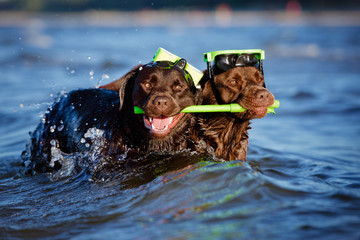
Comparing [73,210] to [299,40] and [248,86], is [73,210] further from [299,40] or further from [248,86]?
[299,40]

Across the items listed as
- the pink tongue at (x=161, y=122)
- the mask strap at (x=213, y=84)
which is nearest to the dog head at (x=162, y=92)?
the pink tongue at (x=161, y=122)

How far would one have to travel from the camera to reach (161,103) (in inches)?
165

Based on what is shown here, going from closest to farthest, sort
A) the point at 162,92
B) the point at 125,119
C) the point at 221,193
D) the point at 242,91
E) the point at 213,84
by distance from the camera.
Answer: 1. the point at 221,193
2. the point at 162,92
3. the point at 242,91
4. the point at 213,84
5. the point at 125,119

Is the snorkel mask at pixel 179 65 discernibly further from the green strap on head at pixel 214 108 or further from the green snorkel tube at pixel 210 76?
the green strap on head at pixel 214 108

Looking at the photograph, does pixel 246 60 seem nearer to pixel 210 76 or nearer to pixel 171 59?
pixel 210 76

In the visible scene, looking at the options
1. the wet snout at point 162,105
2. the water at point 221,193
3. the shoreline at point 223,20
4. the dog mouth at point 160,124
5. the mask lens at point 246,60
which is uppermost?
the shoreline at point 223,20

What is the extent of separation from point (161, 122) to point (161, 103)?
422 millimetres

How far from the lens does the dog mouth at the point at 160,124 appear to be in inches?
177

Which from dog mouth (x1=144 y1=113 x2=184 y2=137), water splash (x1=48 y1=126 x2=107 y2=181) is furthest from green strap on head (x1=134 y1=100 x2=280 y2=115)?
water splash (x1=48 y1=126 x2=107 y2=181)

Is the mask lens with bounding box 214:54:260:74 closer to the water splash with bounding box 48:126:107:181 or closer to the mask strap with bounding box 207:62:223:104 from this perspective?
the mask strap with bounding box 207:62:223:104

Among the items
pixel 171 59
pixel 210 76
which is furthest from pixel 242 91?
pixel 171 59

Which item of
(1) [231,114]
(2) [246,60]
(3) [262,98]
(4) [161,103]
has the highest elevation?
(2) [246,60]

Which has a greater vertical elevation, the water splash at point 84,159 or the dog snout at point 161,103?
the dog snout at point 161,103

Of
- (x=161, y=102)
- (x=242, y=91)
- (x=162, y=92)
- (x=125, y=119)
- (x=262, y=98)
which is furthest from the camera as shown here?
(x=125, y=119)
